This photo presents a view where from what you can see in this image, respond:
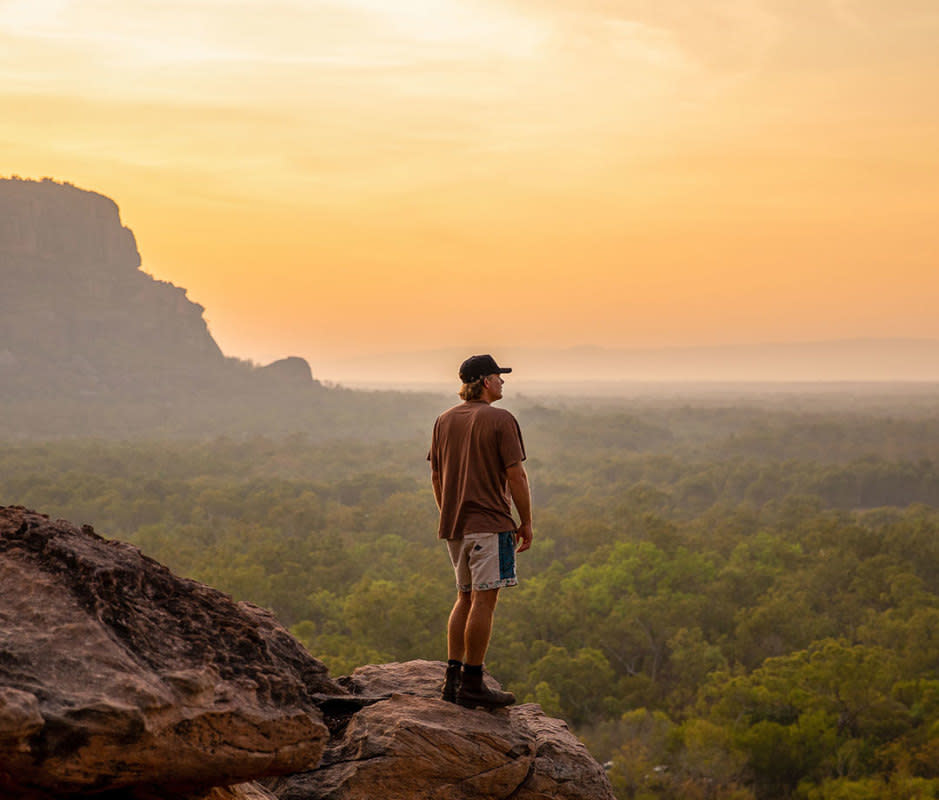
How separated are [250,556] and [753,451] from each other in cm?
9492

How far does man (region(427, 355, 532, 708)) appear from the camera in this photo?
254 inches

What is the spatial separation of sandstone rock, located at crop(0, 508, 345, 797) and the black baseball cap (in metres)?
2.40

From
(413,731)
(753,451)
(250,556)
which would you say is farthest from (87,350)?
(413,731)

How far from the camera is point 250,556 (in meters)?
42.2

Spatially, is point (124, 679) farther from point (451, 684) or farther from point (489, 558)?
point (451, 684)

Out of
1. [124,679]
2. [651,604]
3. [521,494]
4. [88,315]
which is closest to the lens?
[124,679]

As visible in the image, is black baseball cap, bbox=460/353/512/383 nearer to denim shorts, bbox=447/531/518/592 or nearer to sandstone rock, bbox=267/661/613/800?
denim shorts, bbox=447/531/518/592

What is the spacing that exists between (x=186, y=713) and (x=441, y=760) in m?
2.36

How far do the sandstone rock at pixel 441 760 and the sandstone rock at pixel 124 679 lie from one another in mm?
1096

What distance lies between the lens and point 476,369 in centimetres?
672

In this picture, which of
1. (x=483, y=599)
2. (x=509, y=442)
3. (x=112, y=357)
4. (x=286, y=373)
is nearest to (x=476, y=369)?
(x=509, y=442)

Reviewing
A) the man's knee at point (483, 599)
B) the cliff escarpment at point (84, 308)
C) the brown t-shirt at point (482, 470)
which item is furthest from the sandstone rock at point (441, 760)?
the cliff escarpment at point (84, 308)

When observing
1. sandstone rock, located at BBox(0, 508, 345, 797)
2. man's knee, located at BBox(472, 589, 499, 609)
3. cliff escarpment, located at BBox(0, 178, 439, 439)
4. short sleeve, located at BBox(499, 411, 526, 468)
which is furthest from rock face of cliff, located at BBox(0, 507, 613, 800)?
cliff escarpment, located at BBox(0, 178, 439, 439)

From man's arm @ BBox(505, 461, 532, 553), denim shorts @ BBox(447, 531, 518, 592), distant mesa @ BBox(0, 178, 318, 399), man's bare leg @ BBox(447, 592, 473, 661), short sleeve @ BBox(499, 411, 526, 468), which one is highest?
distant mesa @ BBox(0, 178, 318, 399)
